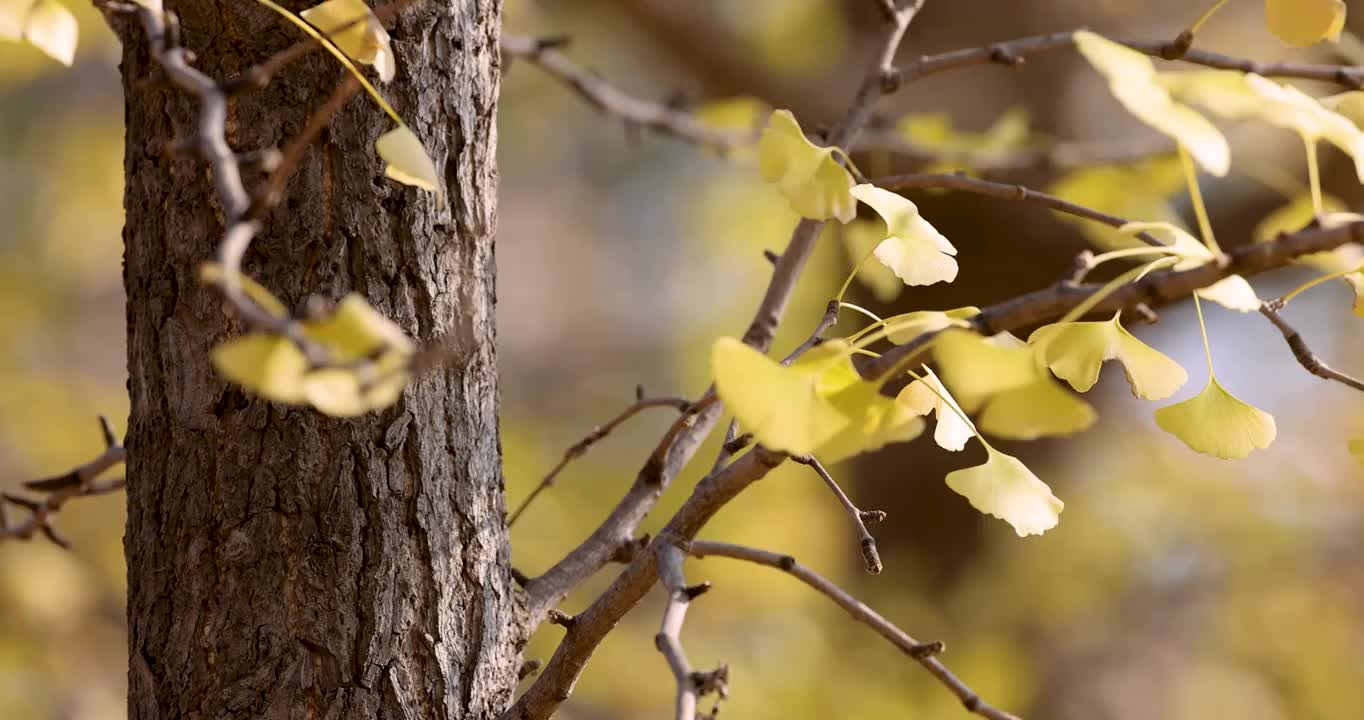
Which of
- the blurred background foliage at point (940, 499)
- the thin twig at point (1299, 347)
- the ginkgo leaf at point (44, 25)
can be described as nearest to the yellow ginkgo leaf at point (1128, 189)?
the thin twig at point (1299, 347)

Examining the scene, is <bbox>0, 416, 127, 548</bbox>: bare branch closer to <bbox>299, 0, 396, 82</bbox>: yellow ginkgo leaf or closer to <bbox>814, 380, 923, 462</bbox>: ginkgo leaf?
<bbox>299, 0, 396, 82</bbox>: yellow ginkgo leaf

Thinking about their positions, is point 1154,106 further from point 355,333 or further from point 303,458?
point 303,458

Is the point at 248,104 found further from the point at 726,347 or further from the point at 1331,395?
the point at 1331,395

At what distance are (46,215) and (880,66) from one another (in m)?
2.55

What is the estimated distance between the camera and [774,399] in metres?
0.28

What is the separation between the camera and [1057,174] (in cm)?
141

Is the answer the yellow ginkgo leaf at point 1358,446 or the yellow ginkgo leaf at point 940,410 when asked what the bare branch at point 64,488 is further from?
the yellow ginkgo leaf at point 1358,446

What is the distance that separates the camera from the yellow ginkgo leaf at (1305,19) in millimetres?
371

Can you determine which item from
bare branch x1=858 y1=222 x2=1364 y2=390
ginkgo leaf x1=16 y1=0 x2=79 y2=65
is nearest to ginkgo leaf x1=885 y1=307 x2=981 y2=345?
bare branch x1=858 y1=222 x2=1364 y2=390

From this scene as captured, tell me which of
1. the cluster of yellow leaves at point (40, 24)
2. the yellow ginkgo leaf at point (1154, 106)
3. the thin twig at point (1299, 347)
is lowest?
the yellow ginkgo leaf at point (1154, 106)

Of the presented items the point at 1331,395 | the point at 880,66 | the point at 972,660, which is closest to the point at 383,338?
the point at 880,66

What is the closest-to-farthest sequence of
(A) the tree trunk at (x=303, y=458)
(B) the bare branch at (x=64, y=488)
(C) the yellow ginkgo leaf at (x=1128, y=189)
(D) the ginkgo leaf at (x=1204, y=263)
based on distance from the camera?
(D) the ginkgo leaf at (x=1204, y=263)
(A) the tree trunk at (x=303, y=458)
(B) the bare branch at (x=64, y=488)
(C) the yellow ginkgo leaf at (x=1128, y=189)

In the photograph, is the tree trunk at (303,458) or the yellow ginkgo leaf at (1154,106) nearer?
the yellow ginkgo leaf at (1154,106)

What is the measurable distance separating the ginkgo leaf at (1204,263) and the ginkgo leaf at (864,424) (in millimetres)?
88
